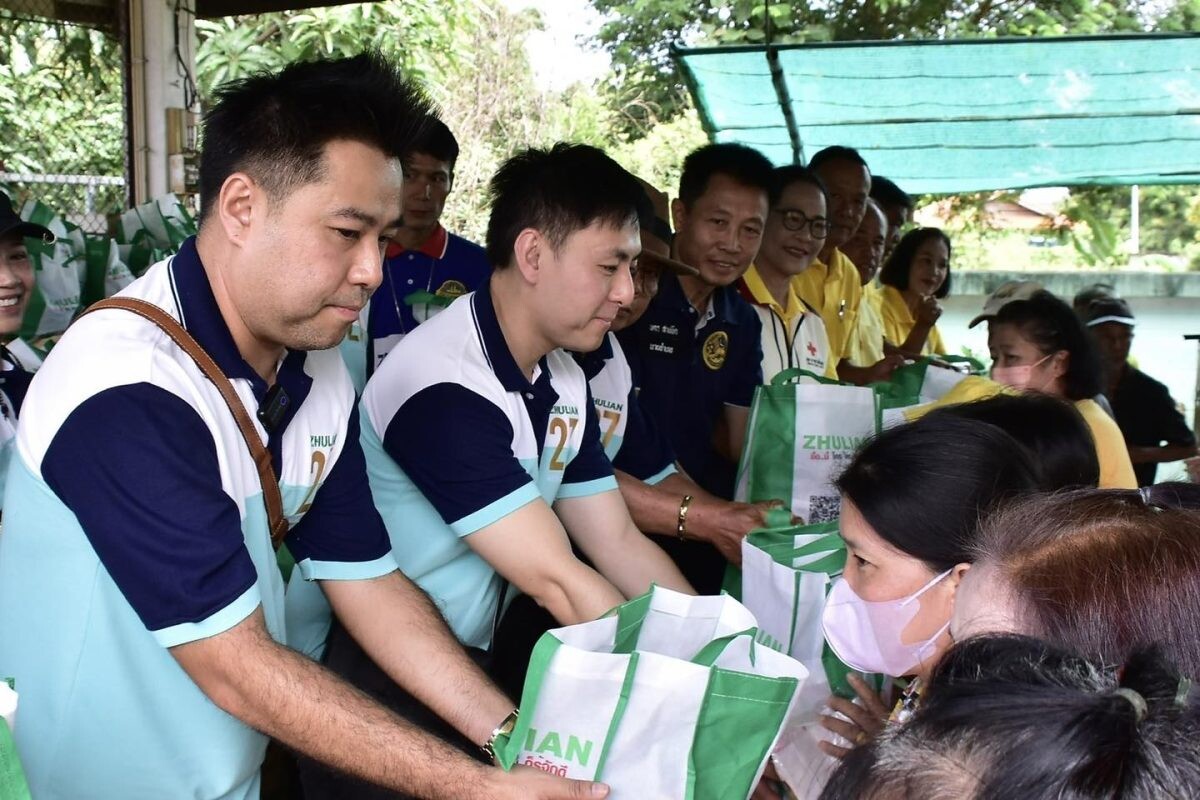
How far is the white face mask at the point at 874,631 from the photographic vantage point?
1887 mm

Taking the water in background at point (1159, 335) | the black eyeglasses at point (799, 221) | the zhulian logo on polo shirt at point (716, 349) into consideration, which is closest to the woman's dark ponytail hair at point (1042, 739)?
the zhulian logo on polo shirt at point (716, 349)

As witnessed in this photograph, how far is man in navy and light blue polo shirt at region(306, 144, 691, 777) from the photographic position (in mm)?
2062

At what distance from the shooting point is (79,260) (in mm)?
4309

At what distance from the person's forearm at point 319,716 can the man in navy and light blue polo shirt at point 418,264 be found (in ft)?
5.64

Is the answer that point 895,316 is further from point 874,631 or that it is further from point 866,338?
point 874,631

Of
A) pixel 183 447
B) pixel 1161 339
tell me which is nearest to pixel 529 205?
pixel 183 447

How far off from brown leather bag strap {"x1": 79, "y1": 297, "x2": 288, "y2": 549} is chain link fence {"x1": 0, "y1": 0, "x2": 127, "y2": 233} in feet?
13.3

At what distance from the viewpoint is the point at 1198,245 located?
15578 mm

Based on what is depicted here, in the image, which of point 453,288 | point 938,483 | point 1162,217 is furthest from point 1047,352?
point 1162,217

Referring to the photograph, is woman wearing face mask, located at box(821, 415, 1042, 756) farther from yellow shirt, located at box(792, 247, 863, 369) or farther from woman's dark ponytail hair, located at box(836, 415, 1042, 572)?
yellow shirt, located at box(792, 247, 863, 369)

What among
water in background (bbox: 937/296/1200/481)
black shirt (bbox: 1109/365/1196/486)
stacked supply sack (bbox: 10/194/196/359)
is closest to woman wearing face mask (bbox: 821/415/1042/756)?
stacked supply sack (bbox: 10/194/196/359)

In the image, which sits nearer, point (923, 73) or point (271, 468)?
point (271, 468)

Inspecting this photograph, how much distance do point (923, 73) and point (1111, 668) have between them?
16.9 feet

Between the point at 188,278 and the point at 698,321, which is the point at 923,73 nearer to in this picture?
the point at 698,321
